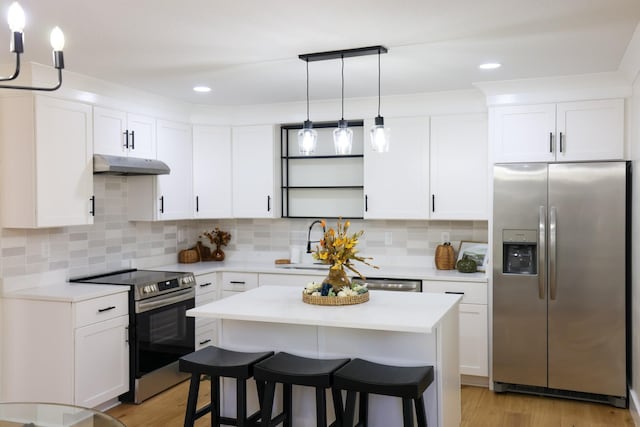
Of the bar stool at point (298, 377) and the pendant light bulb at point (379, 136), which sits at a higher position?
the pendant light bulb at point (379, 136)

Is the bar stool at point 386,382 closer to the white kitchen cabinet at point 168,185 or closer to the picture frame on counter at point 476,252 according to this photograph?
the picture frame on counter at point 476,252

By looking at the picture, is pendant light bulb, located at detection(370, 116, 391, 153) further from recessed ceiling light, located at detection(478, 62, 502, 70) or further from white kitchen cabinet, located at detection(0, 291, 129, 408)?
white kitchen cabinet, located at detection(0, 291, 129, 408)

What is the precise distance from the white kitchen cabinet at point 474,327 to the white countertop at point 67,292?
2.60m

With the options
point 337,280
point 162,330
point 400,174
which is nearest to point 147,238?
point 162,330

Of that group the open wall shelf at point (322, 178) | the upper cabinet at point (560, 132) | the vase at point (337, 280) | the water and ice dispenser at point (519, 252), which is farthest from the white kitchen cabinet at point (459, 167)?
the vase at point (337, 280)

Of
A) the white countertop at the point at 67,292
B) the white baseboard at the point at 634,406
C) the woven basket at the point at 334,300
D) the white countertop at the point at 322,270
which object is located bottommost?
the white baseboard at the point at 634,406

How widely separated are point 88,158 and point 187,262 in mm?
1782

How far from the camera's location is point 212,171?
5516 millimetres

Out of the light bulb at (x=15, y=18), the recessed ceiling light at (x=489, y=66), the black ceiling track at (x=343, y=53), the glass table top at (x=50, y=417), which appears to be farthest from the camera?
the recessed ceiling light at (x=489, y=66)

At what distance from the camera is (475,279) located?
4.57m

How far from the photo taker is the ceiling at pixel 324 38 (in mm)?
2729

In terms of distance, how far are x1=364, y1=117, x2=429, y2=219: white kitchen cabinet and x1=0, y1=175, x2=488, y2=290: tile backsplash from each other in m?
0.35

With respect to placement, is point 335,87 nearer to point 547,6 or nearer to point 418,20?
point 418,20

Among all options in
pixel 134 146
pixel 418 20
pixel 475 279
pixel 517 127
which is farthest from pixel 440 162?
pixel 134 146
